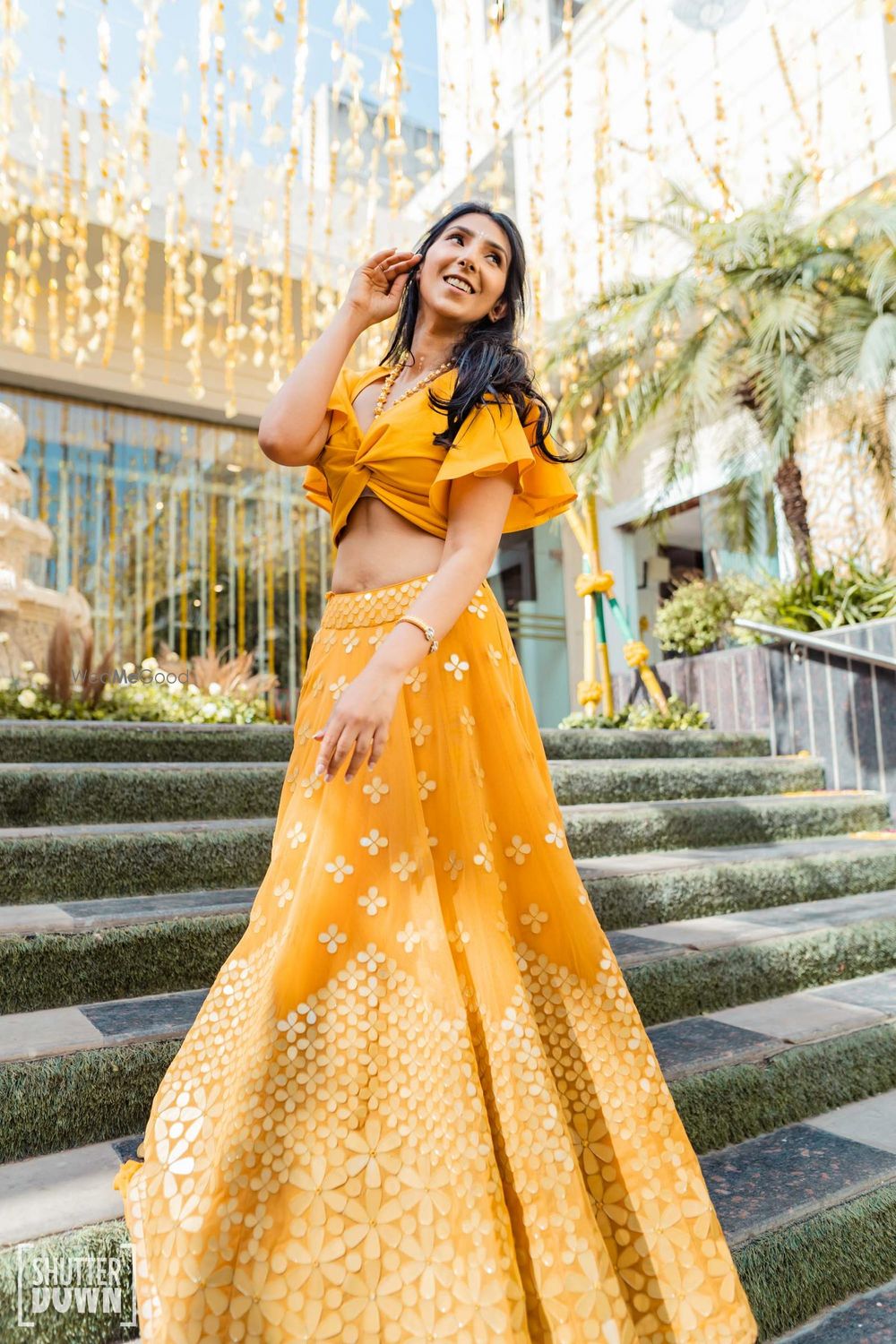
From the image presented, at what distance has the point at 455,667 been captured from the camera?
1301 millimetres

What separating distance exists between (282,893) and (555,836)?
1.24ft

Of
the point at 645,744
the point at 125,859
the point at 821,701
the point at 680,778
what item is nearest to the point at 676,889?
the point at 680,778

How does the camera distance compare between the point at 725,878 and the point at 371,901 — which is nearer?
the point at 371,901

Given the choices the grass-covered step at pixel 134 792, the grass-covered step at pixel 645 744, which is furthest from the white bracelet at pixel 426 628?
the grass-covered step at pixel 645 744

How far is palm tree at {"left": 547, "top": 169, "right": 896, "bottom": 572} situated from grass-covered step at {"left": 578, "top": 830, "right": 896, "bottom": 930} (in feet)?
9.93

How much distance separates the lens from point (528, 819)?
4.24ft

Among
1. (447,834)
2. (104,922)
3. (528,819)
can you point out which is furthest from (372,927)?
(104,922)

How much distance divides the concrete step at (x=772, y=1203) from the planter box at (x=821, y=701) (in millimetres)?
2994

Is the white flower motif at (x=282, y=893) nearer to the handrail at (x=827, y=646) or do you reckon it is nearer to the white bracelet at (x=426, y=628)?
the white bracelet at (x=426, y=628)

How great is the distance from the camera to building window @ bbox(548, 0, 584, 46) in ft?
29.9

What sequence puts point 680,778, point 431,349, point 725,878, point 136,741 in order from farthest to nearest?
point 680,778 < point 136,741 < point 725,878 < point 431,349

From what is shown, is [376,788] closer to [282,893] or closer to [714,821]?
[282,893]

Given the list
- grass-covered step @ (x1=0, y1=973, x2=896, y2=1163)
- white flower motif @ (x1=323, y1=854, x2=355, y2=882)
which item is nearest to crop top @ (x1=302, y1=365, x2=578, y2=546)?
white flower motif @ (x1=323, y1=854, x2=355, y2=882)

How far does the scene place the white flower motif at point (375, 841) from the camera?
1177mm
